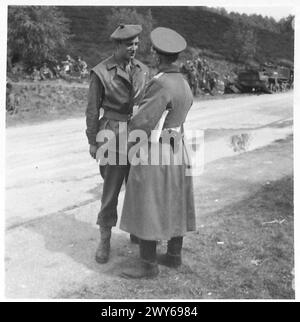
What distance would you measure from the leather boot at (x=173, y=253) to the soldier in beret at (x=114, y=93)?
498mm

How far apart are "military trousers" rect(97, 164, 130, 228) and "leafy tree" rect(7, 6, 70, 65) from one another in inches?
319

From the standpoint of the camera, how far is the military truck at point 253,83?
19031 mm

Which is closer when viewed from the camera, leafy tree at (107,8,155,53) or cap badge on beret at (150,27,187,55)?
cap badge on beret at (150,27,187,55)

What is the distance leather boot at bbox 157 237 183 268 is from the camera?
3.77 meters

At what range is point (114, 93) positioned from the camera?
12.1 ft

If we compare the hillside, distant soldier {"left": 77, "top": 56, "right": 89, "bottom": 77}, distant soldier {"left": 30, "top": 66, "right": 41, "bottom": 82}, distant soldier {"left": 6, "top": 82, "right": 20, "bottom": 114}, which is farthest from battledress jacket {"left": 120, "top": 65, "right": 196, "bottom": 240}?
the hillside

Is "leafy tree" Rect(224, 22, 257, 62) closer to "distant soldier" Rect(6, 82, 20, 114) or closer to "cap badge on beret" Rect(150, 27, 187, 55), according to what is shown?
"distant soldier" Rect(6, 82, 20, 114)

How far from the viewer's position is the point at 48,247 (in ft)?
13.6

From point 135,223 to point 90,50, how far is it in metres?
13.5

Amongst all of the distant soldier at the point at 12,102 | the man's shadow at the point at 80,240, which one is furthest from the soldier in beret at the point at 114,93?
the distant soldier at the point at 12,102

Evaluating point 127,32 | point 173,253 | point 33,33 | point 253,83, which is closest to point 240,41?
point 253,83

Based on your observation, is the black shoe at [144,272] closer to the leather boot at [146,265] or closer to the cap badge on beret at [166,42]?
the leather boot at [146,265]
